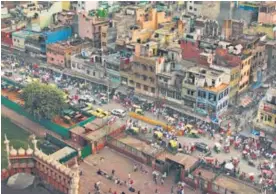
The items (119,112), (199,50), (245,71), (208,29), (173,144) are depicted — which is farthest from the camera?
(208,29)

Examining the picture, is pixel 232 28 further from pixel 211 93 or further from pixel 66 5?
pixel 66 5

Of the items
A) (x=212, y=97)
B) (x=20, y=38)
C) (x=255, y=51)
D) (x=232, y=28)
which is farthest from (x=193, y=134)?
(x=20, y=38)

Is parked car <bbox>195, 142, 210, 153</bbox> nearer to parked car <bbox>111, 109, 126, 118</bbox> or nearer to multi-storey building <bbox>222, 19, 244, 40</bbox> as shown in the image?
parked car <bbox>111, 109, 126, 118</bbox>

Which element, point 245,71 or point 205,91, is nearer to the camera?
point 205,91

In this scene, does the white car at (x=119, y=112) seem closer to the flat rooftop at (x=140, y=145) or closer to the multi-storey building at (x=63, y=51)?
the flat rooftop at (x=140, y=145)

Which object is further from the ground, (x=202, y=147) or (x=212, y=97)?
(x=212, y=97)

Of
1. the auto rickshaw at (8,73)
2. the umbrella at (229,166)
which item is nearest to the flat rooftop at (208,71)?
the umbrella at (229,166)

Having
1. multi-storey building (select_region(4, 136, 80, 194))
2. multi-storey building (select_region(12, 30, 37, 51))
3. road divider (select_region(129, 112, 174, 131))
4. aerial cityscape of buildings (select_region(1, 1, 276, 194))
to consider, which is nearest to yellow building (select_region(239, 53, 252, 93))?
aerial cityscape of buildings (select_region(1, 1, 276, 194))
